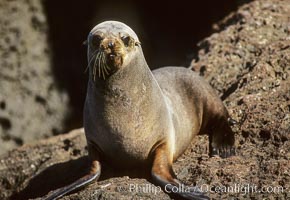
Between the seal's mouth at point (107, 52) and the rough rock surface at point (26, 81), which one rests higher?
the seal's mouth at point (107, 52)

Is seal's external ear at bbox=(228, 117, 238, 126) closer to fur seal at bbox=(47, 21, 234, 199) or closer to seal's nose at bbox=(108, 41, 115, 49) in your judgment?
fur seal at bbox=(47, 21, 234, 199)

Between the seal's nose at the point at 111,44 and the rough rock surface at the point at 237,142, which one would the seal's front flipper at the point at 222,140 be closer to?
the rough rock surface at the point at 237,142

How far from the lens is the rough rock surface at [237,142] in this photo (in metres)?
4.43

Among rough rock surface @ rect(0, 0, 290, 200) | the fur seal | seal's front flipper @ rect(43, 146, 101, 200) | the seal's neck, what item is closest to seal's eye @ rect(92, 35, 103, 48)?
the fur seal

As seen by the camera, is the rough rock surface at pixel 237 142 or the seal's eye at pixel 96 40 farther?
the seal's eye at pixel 96 40

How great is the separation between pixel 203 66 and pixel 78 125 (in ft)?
9.97

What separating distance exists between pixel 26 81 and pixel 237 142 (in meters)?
4.42

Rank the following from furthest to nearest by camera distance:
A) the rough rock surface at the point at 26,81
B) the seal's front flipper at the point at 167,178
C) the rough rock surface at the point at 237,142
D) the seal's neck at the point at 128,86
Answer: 1. the rough rock surface at the point at 26,81
2. the seal's neck at the point at 128,86
3. the rough rock surface at the point at 237,142
4. the seal's front flipper at the point at 167,178

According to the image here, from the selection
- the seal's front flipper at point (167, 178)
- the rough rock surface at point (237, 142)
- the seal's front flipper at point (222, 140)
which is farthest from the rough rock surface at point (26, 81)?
the seal's front flipper at point (167, 178)

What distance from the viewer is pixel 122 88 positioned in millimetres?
4727

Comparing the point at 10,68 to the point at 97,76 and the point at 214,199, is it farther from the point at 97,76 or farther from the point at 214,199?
the point at 214,199

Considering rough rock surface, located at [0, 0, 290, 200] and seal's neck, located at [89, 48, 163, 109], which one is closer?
rough rock surface, located at [0, 0, 290, 200]

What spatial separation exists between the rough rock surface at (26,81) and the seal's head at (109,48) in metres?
4.16

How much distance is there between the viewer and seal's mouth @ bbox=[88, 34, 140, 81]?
14.8ft
